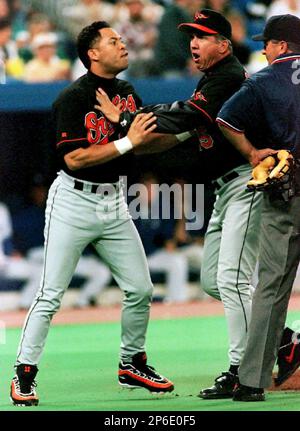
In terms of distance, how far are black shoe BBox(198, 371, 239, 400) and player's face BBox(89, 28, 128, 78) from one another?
6.03ft

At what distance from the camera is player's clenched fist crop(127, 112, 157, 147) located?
5.90 meters

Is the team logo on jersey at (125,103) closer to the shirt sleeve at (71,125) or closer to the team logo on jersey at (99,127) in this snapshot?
the team logo on jersey at (99,127)

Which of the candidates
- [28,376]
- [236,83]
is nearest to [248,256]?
[236,83]

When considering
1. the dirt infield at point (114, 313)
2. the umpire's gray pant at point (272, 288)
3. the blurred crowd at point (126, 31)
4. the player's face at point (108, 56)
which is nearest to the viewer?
the umpire's gray pant at point (272, 288)

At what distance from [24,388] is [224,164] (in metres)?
1.68

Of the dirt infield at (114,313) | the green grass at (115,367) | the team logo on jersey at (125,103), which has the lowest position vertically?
the dirt infield at (114,313)

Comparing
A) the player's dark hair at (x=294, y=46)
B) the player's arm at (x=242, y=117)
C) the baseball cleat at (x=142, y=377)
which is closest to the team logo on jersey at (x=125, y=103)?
the player's arm at (x=242, y=117)

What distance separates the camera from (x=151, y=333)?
31.2 ft

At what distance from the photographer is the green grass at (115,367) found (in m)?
5.76

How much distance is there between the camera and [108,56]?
6.07m

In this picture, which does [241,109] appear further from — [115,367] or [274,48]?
[115,367]

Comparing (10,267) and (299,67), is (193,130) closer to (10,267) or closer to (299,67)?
(299,67)

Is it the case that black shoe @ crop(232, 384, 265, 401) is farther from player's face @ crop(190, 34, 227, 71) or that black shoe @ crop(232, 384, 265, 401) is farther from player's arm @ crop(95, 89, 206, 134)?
player's face @ crop(190, 34, 227, 71)

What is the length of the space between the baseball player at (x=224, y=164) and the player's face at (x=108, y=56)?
6.0 inches
